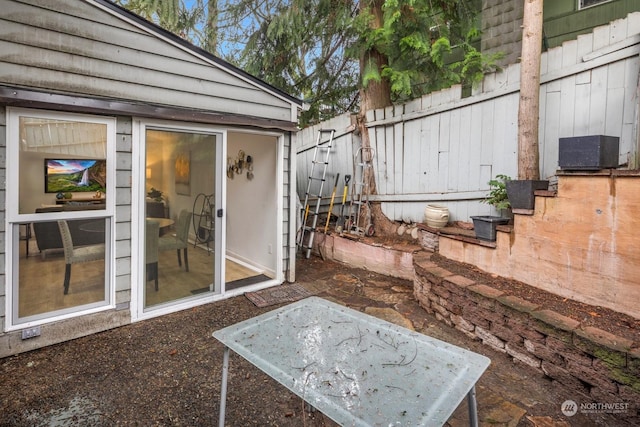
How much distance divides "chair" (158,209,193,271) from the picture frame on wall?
23 centimetres

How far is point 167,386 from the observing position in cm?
243

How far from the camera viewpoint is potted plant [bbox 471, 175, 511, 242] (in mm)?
3309

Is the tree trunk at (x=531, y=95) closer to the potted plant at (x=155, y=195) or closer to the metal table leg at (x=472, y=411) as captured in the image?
the metal table leg at (x=472, y=411)

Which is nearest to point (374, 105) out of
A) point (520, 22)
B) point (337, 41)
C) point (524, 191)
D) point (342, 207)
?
point (342, 207)

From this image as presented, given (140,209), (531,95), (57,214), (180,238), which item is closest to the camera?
(57,214)

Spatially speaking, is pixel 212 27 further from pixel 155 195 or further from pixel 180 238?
pixel 180 238

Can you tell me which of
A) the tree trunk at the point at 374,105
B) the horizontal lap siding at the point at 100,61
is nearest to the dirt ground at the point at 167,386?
the tree trunk at the point at 374,105

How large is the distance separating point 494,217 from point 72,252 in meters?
3.93

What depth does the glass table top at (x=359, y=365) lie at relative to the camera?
1327 millimetres

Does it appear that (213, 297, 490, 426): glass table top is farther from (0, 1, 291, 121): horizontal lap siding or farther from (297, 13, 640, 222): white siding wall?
(0, 1, 291, 121): horizontal lap siding

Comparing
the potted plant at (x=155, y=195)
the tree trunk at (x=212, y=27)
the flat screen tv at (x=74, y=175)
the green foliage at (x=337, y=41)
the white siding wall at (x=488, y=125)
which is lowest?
the potted plant at (x=155, y=195)

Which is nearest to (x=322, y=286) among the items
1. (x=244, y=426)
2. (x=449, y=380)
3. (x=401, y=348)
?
(x=244, y=426)

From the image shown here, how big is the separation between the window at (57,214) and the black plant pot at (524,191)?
358cm

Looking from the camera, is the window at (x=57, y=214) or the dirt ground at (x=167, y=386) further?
the window at (x=57, y=214)
